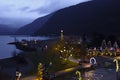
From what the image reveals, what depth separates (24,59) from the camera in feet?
245

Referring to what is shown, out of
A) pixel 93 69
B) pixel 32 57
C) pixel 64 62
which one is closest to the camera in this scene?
pixel 93 69

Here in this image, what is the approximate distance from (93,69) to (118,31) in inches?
5167

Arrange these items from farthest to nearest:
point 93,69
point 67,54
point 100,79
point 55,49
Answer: point 55,49, point 67,54, point 93,69, point 100,79

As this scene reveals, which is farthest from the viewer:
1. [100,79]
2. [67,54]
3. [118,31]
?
[118,31]

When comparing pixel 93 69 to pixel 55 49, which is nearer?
pixel 93 69

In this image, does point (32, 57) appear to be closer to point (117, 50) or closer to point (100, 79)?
point (117, 50)

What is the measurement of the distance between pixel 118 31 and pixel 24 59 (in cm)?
11099

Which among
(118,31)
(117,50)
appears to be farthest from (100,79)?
(118,31)

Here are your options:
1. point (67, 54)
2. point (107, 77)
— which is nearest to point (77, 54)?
point (67, 54)

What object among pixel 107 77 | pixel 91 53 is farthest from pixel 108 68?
pixel 91 53

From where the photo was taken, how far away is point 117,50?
7106cm

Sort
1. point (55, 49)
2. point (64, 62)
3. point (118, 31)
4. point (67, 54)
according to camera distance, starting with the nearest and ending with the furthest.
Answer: point (64, 62), point (67, 54), point (55, 49), point (118, 31)

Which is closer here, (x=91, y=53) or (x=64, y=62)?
(x=64, y=62)

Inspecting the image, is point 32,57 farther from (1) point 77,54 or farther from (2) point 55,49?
(1) point 77,54
